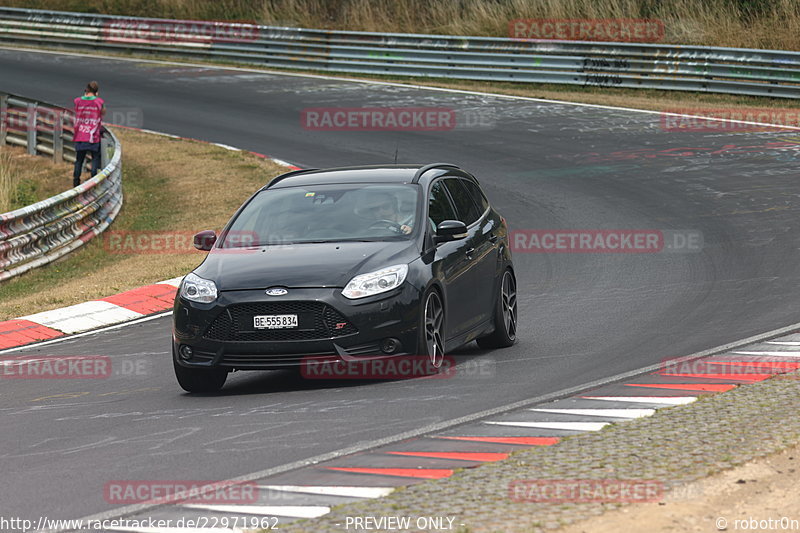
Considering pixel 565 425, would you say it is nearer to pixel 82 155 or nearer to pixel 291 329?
pixel 291 329

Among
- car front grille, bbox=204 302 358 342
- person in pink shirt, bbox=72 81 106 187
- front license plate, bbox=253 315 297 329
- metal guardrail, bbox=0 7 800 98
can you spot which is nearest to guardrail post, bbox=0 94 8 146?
person in pink shirt, bbox=72 81 106 187

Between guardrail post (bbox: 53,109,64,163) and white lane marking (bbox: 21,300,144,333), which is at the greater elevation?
guardrail post (bbox: 53,109,64,163)

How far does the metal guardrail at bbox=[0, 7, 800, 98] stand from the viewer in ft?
96.2

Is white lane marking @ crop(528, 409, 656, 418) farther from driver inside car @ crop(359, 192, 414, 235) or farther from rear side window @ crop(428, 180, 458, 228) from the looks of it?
rear side window @ crop(428, 180, 458, 228)

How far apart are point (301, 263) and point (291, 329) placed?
1.90 feet

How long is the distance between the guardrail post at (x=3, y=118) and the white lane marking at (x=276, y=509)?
23743 millimetres

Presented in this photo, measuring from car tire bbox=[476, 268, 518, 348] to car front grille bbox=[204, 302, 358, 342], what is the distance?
92.7 inches

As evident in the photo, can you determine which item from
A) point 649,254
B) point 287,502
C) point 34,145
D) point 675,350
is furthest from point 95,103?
point 287,502

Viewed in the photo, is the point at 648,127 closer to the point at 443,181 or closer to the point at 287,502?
Result: the point at 443,181

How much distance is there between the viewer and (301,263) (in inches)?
394

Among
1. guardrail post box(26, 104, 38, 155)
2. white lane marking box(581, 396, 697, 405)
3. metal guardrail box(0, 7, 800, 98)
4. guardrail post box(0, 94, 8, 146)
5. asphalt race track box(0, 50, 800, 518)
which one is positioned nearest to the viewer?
asphalt race track box(0, 50, 800, 518)

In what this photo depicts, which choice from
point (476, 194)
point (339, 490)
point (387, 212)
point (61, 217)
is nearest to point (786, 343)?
point (476, 194)

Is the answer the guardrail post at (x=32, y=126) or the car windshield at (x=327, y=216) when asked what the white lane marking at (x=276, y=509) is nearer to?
the car windshield at (x=327, y=216)

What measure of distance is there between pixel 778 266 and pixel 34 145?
58.1ft
